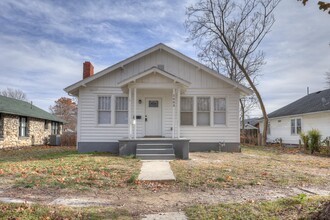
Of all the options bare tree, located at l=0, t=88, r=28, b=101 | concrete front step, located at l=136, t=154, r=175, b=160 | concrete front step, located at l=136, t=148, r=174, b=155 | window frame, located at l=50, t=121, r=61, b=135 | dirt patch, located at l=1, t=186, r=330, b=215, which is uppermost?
bare tree, located at l=0, t=88, r=28, b=101

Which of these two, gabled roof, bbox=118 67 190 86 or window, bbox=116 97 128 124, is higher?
gabled roof, bbox=118 67 190 86

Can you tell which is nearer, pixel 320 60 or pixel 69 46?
pixel 69 46

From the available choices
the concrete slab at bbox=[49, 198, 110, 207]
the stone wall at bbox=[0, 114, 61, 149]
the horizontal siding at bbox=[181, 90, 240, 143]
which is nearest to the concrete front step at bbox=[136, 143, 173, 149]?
the horizontal siding at bbox=[181, 90, 240, 143]

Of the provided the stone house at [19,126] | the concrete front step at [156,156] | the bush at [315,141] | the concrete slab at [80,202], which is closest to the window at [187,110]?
the concrete front step at [156,156]

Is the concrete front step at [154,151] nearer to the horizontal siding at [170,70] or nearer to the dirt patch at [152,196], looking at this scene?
the horizontal siding at [170,70]

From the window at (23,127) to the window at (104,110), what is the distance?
1103cm

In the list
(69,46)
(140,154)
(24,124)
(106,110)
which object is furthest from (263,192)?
(24,124)

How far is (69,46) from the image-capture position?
1831 cm

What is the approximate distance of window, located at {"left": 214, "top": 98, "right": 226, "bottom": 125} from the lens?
47.8 feet

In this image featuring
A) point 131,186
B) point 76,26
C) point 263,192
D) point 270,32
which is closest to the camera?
point 263,192

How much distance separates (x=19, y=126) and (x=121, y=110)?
1174 cm

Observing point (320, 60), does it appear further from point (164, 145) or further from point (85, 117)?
point (85, 117)

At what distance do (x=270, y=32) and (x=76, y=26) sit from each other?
17.5 metres

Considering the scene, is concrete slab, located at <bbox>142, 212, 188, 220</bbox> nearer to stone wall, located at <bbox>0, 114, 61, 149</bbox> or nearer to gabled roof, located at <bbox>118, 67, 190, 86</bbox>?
gabled roof, located at <bbox>118, 67, 190, 86</bbox>
